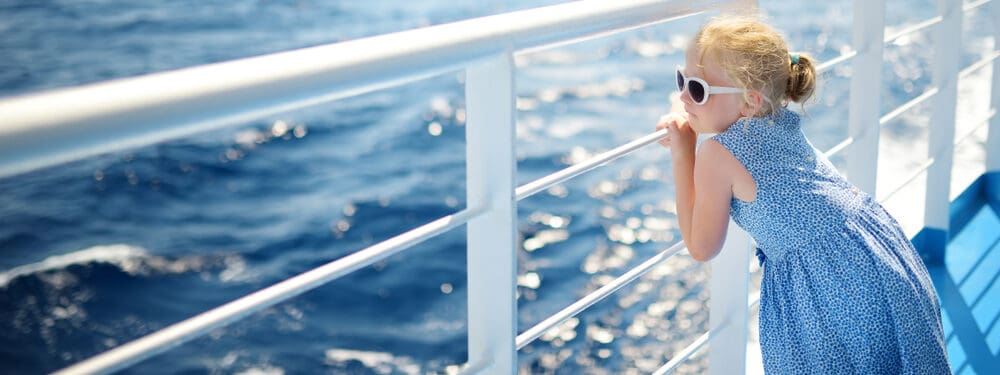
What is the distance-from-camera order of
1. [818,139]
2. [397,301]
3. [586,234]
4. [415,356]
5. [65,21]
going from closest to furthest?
1. [415,356]
2. [397,301]
3. [586,234]
4. [818,139]
5. [65,21]

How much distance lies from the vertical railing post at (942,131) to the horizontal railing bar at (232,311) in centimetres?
148

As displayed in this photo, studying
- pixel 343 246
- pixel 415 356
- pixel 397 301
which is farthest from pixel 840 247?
pixel 343 246

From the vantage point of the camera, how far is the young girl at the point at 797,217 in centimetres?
125

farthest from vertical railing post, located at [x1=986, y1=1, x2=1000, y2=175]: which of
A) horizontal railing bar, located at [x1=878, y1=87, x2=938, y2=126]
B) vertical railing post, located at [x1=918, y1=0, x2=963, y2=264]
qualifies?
horizontal railing bar, located at [x1=878, y1=87, x2=938, y2=126]

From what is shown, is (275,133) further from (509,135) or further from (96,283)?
(509,135)

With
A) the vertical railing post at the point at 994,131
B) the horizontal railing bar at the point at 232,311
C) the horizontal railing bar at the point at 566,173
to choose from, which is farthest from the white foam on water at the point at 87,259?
the horizontal railing bar at the point at 232,311

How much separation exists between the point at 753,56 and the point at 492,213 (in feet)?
1.19

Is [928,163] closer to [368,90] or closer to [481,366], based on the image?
[481,366]

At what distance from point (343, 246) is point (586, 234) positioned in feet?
4.20

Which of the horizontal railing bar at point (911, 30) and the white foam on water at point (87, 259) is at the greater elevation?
the white foam on water at point (87, 259)

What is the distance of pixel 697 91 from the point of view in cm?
124

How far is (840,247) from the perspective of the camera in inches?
49.6

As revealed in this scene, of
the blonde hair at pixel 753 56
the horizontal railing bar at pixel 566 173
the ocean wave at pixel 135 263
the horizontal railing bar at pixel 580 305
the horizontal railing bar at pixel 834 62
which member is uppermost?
the ocean wave at pixel 135 263

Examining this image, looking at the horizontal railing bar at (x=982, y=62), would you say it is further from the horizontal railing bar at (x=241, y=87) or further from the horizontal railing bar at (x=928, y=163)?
the horizontal railing bar at (x=241, y=87)
